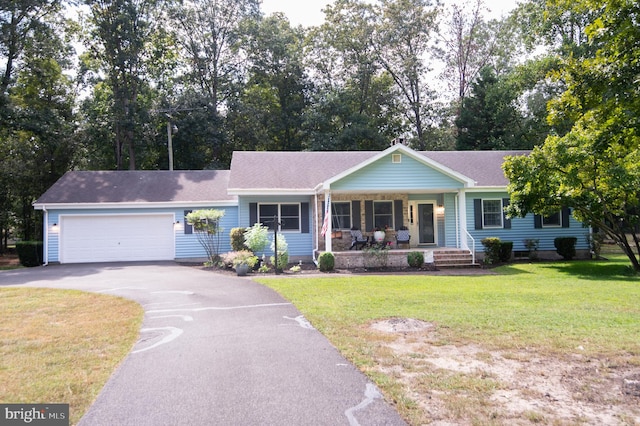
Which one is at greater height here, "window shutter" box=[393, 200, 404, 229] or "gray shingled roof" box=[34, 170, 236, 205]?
"gray shingled roof" box=[34, 170, 236, 205]

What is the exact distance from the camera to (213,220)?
639 inches

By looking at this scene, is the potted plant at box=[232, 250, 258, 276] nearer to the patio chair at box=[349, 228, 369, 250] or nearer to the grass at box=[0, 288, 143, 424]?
the patio chair at box=[349, 228, 369, 250]

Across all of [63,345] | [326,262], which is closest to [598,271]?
[326,262]

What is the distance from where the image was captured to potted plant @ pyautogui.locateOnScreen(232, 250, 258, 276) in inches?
529

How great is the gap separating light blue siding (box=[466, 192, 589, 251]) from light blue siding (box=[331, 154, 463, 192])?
2569 mm

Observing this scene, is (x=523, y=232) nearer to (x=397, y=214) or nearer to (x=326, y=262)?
(x=397, y=214)

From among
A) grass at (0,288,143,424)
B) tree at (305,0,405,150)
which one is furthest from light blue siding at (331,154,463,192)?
tree at (305,0,405,150)

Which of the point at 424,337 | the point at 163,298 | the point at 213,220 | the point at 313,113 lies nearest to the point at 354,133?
the point at 313,113

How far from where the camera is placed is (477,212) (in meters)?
18.2

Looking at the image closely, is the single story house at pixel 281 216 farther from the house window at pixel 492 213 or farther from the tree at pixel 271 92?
the tree at pixel 271 92

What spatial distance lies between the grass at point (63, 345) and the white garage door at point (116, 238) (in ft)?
29.9

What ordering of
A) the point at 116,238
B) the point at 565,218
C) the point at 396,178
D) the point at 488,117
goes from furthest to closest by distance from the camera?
the point at 488,117, the point at 565,218, the point at 116,238, the point at 396,178

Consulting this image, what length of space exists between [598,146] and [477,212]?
1295 centimetres

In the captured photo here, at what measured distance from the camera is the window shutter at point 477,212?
18.2m
